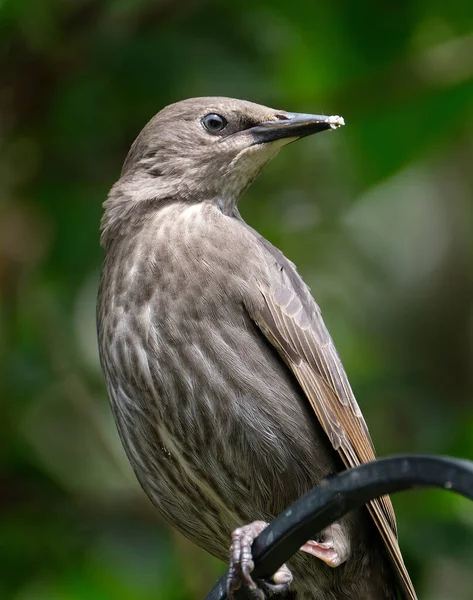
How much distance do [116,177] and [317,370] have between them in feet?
6.34

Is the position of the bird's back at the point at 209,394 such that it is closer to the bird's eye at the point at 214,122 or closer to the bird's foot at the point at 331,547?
the bird's foot at the point at 331,547

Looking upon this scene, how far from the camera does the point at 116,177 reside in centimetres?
541

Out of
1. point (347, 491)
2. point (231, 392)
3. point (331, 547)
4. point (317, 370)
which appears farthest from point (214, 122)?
point (347, 491)

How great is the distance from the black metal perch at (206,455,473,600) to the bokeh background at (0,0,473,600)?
2.00 m

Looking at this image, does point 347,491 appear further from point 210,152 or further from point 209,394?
point 210,152

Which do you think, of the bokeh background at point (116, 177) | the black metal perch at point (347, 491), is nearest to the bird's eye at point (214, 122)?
the bokeh background at point (116, 177)

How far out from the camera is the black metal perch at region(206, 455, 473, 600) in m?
2.22

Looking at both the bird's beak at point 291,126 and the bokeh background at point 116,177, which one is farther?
the bokeh background at point 116,177

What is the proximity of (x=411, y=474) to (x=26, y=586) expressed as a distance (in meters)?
3.04

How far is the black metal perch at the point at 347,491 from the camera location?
7.29 feet

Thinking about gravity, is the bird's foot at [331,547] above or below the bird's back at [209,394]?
below

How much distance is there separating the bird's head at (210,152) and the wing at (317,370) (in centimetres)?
45

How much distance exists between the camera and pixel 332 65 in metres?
5.06

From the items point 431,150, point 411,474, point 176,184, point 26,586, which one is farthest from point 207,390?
point 431,150
